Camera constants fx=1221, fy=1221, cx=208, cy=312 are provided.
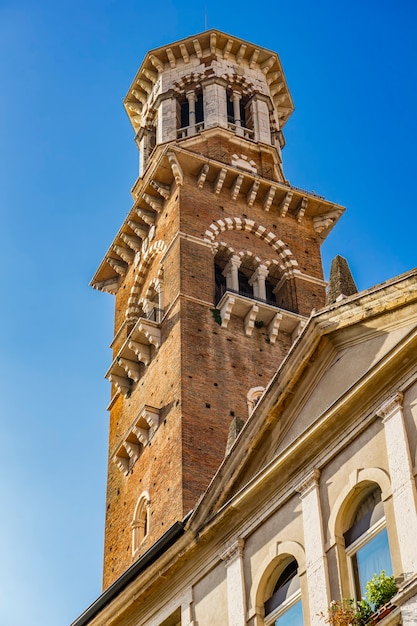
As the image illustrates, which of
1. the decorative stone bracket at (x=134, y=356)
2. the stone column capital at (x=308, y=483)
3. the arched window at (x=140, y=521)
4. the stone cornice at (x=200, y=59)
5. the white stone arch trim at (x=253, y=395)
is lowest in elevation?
the stone column capital at (x=308, y=483)

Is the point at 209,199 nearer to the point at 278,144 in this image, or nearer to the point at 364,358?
the point at 278,144

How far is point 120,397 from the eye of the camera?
3609 cm

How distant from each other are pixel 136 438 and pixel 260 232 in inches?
335

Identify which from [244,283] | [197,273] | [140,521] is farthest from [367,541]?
[244,283]

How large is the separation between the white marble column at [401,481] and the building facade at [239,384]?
0.07ft

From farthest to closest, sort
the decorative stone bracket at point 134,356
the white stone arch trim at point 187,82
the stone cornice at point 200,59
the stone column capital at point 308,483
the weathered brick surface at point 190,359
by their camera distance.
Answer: the stone cornice at point 200,59, the white stone arch trim at point 187,82, the decorative stone bracket at point 134,356, the weathered brick surface at point 190,359, the stone column capital at point 308,483

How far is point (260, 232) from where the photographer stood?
37.9 m

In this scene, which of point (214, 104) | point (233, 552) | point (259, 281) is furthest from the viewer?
point (214, 104)

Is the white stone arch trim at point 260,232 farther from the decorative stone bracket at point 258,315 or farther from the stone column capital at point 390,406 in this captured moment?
the stone column capital at point 390,406

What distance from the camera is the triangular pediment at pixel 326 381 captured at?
1503 cm

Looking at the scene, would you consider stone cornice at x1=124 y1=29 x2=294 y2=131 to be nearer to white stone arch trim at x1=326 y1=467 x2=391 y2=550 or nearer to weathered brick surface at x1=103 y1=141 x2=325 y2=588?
weathered brick surface at x1=103 y1=141 x2=325 y2=588

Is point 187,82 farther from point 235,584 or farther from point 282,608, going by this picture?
point 282,608

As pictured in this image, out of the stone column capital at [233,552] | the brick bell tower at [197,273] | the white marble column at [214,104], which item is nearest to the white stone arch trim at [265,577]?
the stone column capital at [233,552]

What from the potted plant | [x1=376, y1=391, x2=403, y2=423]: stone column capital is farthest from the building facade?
the potted plant
